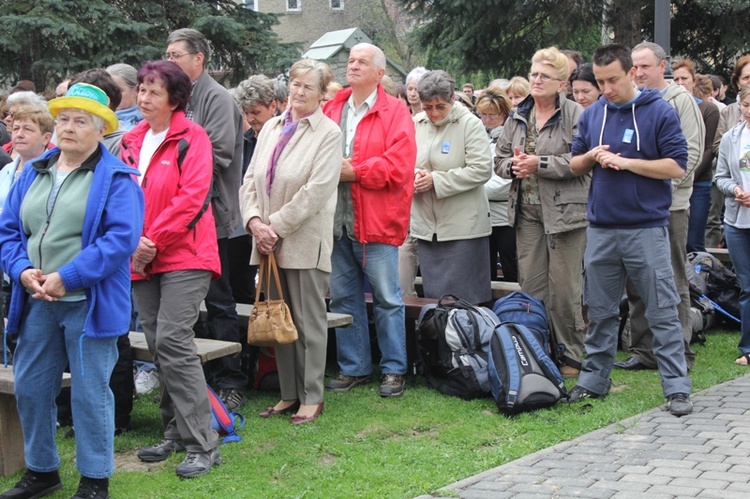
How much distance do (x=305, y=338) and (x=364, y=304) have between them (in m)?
0.97

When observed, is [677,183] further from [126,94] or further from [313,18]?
[313,18]

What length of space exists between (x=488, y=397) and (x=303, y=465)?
1.76 m

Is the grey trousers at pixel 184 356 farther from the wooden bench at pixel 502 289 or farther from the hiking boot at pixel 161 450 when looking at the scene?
the wooden bench at pixel 502 289

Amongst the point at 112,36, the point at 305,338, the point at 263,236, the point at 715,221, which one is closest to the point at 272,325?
the point at 305,338

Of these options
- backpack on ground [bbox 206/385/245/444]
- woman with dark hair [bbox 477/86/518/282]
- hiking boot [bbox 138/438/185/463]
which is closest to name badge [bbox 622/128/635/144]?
woman with dark hair [bbox 477/86/518/282]

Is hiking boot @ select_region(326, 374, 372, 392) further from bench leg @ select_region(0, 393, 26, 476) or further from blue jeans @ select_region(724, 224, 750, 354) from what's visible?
blue jeans @ select_region(724, 224, 750, 354)

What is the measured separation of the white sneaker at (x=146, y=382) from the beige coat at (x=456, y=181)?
227cm

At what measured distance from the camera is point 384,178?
6.39 metres

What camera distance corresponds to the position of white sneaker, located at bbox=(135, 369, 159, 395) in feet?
22.5

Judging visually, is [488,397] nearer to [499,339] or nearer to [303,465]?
[499,339]

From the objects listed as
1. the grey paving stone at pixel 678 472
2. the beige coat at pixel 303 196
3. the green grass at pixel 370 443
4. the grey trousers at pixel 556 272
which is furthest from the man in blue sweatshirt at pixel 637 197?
the beige coat at pixel 303 196

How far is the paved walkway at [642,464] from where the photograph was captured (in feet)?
15.0

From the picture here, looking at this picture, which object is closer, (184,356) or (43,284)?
(43,284)

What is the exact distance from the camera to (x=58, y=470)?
510 centimetres
